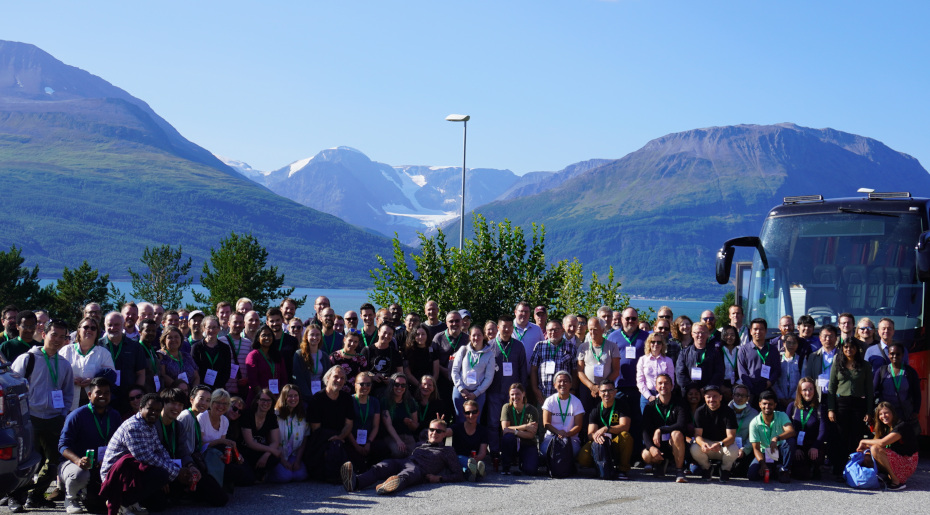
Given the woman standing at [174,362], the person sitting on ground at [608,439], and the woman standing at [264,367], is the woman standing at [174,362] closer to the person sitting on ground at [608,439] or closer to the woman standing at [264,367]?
the woman standing at [264,367]

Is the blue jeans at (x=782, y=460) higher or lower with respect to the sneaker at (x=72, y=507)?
higher

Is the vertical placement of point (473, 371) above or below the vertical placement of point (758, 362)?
below

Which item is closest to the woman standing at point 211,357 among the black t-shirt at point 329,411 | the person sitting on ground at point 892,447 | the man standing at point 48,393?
the black t-shirt at point 329,411

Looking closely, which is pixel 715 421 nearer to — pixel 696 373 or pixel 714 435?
pixel 714 435

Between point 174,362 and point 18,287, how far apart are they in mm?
30291

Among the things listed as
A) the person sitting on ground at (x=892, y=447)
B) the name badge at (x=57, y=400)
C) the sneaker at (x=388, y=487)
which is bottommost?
the sneaker at (x=388, y=487)

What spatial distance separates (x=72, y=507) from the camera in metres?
7.96

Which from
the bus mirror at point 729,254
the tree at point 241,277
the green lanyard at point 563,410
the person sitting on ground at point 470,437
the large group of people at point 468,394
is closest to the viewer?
the large group of people at point 468,394

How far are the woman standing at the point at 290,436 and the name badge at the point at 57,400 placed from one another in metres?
2.26

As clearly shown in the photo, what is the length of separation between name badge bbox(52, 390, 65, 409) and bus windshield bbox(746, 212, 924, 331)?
8739mm

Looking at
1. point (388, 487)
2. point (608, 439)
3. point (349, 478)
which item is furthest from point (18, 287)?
point (608, 439)

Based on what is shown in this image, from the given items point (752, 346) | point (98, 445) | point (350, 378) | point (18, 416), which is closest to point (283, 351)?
point (350, 378)

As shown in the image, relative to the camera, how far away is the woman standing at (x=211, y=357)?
10.0m

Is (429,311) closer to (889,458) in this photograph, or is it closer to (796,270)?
(796,270)
